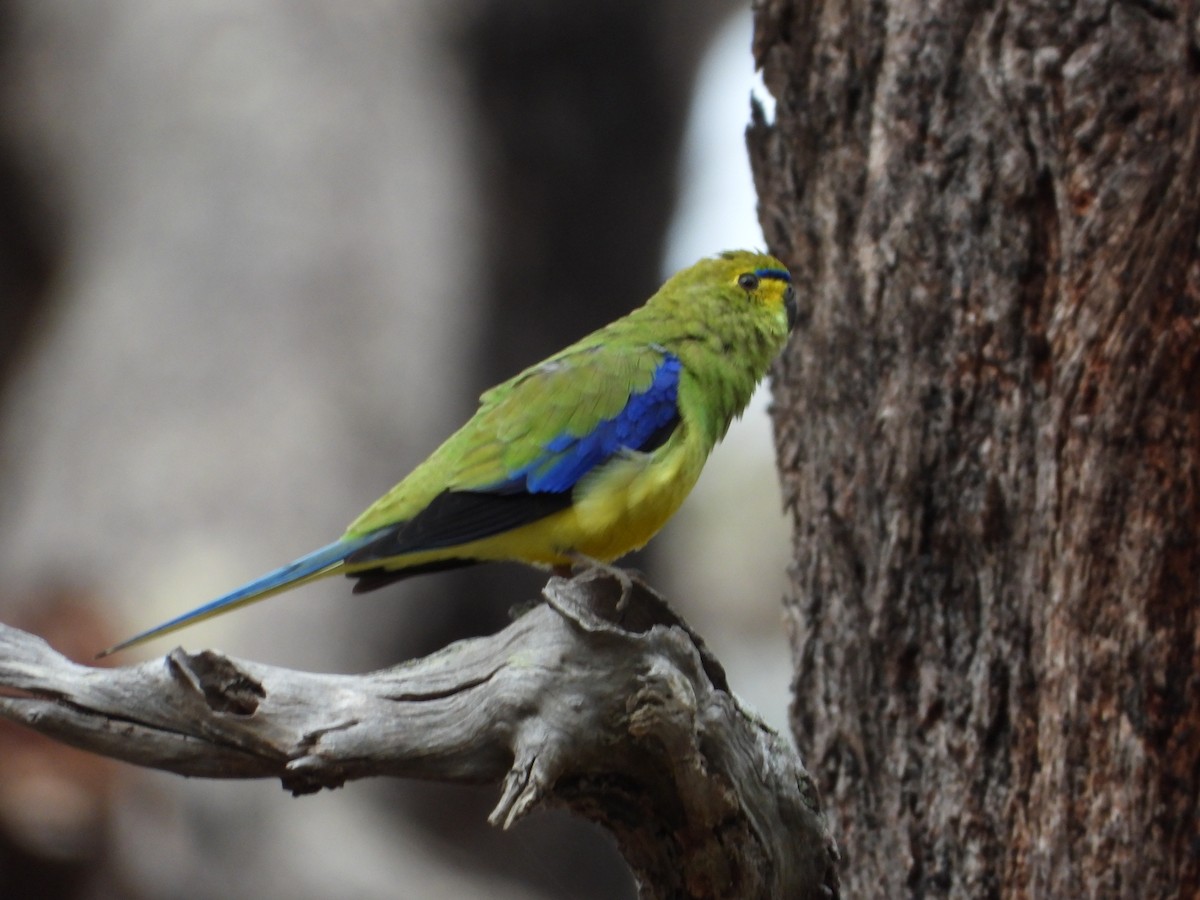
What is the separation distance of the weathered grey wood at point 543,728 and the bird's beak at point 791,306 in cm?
133

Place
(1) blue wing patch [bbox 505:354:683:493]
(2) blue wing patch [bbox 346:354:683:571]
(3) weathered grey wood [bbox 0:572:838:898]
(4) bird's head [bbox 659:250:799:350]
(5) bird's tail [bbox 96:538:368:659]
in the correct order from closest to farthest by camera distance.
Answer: (3) weathered grey wood [bbox 0:572:838:898], (5) bird's tail [bbox 96:538:368:659], (2) blue wing patch [bbox 346:354:683:571], (1) blue wing patch [bbox 505:354:683:493], (4) bird's head [bbox 659:250:799:350]

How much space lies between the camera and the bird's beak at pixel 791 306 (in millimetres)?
A: 3697

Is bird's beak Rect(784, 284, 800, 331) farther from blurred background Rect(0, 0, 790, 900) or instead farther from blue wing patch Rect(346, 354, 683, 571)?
blurred background Rect(0, 0, 790, 900)

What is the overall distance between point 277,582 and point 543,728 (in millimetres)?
992

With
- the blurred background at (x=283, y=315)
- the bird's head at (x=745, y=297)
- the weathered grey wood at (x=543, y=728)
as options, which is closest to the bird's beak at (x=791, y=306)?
the bird's head at (x=745, y=297)

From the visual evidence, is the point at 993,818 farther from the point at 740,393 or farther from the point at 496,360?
the point at 496,360

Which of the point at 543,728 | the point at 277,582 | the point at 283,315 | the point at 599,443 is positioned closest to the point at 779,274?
the point at 599,443

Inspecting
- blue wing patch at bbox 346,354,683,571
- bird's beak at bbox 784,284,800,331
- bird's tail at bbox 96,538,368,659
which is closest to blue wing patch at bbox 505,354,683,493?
blue wing patch at bbox 346,354,683,571

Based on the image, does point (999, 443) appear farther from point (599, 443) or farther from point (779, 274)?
point (599, 443)

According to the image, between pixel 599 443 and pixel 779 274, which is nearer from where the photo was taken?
pixel 599 443

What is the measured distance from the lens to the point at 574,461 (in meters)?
3.21

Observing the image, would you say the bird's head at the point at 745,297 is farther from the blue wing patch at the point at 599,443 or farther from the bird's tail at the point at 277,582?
the bird's tail at the point at 277,582

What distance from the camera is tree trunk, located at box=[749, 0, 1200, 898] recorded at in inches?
115

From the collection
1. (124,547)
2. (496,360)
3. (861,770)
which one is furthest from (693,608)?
(861,770)
